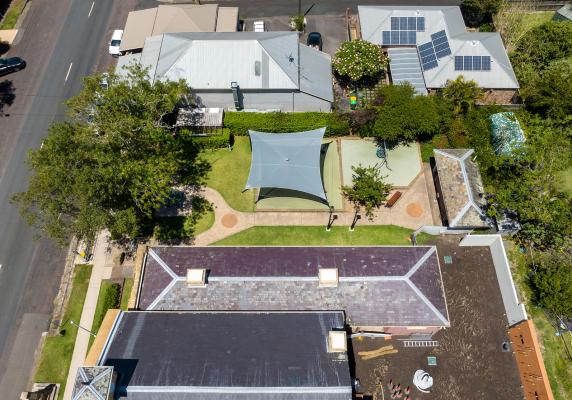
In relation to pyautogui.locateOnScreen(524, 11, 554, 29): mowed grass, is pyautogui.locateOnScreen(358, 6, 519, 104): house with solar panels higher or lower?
lower

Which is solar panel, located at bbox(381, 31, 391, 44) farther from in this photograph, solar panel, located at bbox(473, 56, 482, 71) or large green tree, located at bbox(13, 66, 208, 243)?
large green tree, located at bbox(13, 66, 208, 243)

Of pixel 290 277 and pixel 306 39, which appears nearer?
pixel 290 277

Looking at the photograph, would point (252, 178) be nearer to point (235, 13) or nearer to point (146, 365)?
point (146, 365)

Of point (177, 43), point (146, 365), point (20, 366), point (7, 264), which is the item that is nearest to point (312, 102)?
point (177, 43)

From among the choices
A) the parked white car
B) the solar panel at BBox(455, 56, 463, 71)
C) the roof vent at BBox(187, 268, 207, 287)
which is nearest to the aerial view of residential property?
the roof vent at BBox(187, 268, 207, 287)

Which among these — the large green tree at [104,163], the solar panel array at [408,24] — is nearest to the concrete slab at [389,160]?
the solar panel array at [408,24]

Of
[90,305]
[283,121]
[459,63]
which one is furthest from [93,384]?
[459,63]

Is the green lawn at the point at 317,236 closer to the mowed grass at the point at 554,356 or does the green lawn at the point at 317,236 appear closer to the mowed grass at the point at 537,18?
the mowed grass at the point at 554,356
